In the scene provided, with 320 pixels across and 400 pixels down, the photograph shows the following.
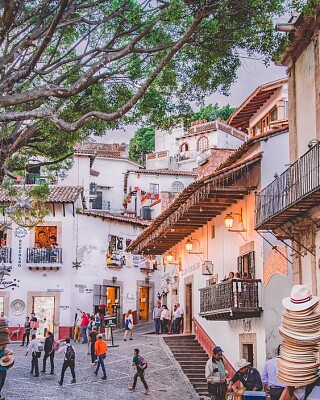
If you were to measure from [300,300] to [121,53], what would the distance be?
7912 millimetres

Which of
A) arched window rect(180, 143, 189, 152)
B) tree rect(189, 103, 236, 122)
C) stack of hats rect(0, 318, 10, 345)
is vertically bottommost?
stack of hats rect(0, 318, 10, 345)

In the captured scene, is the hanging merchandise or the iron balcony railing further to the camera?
the hanging merchandise

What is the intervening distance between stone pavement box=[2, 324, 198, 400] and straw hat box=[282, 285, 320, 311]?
14638 mm

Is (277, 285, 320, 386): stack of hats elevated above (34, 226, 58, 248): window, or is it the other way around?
(34, 226, 58, 248): window

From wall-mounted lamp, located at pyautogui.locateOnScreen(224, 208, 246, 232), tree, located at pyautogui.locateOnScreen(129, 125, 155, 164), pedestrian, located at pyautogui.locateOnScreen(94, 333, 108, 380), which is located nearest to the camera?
wall-mounted lamp, located at pyautogui.locateOnScreen(224, 208, 246, 232)

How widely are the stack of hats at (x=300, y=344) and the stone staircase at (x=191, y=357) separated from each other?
1606cm

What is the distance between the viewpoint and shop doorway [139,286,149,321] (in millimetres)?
47028

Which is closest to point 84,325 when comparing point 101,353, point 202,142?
point 101,353

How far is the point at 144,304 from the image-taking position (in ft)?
156

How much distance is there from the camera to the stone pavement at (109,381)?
2212 centimetres

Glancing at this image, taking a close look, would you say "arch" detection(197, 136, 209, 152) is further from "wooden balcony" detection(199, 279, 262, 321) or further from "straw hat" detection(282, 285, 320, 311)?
"straw hat" detection(282, 285, 320, 311)

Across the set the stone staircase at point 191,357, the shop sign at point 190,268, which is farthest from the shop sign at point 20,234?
the stone staircase at point 191,357

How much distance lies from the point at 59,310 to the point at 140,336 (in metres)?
7.08

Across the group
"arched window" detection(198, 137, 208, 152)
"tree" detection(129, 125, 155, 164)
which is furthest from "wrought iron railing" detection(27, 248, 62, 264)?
"tree" detection(129, 125, 155, 164)
